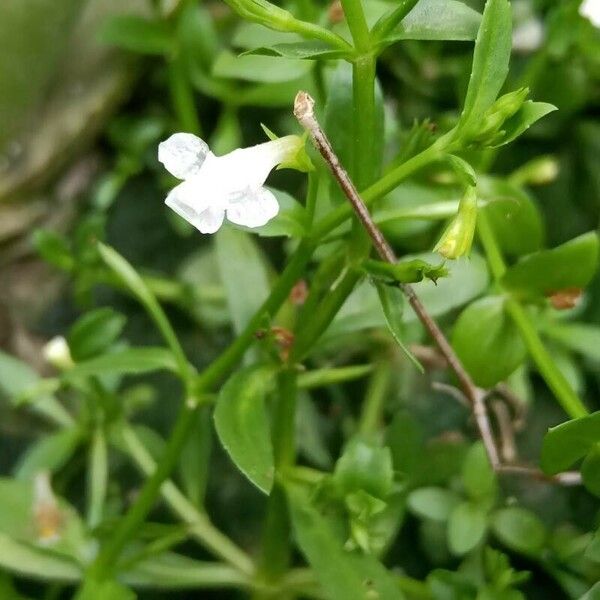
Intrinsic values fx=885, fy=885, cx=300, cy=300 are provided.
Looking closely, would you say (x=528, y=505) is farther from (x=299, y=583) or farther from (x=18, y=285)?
(x=18, y=285)

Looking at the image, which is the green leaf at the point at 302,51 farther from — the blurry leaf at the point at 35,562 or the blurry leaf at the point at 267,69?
the blurry leaf at the point at 35,562

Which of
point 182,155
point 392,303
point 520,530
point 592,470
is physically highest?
point 182,155

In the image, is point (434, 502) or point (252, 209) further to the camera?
point (434, 502)

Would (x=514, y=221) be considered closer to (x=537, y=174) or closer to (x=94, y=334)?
(x=537, y=174)

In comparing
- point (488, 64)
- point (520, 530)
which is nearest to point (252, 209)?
point (488, 64)

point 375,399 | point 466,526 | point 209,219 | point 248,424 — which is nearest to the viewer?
point 209,219

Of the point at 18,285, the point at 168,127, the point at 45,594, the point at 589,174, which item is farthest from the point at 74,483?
the point at 589,174

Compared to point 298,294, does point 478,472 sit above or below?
below

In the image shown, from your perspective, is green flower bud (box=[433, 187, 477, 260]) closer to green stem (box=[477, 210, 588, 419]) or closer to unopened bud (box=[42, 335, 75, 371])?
green stem (box=[477, 210, 588, 419])
